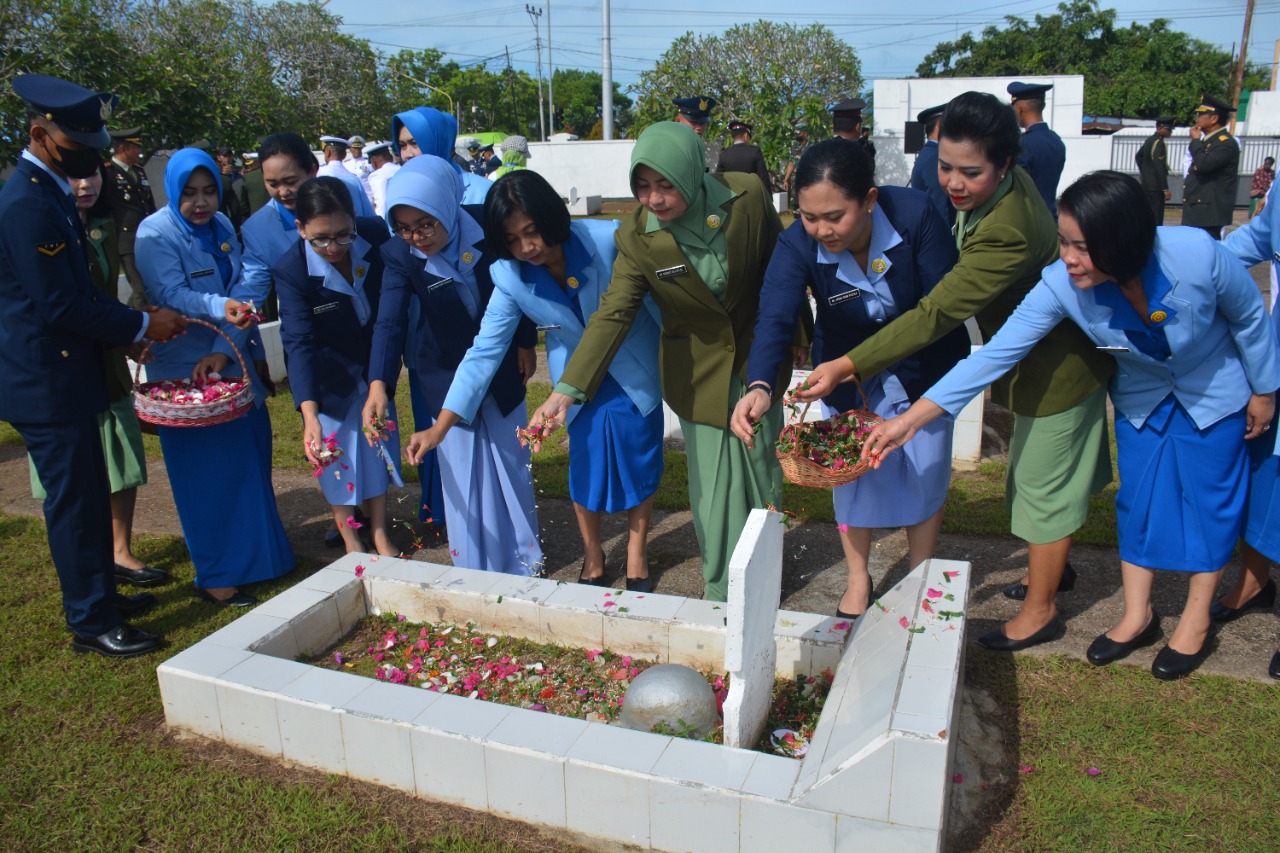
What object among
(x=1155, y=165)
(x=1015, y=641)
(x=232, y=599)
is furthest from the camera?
(x=1155, y=165)

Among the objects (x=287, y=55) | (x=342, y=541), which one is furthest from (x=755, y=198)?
(x=287, y=55)

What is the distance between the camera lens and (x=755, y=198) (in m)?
3.58

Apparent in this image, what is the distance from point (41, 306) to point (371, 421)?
4.16 ft

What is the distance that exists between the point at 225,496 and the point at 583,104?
91389 mm

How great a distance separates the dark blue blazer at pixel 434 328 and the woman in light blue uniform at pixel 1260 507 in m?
2.85

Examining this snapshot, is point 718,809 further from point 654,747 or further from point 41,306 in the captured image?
point 41,306

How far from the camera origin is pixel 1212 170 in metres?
11.3

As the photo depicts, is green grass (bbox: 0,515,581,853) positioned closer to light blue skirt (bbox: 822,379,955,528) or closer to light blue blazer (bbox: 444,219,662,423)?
light blue blazer (bbox: 444,219,662,423)

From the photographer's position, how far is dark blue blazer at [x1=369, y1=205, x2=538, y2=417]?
4039 millimetres

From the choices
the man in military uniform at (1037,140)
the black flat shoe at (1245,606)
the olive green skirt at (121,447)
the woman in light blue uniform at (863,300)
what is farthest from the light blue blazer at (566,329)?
the man in military uniform at (1037,140)

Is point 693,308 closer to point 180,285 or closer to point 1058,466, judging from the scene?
point 1058,466

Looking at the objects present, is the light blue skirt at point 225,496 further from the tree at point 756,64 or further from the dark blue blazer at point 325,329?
the tree at point 756,64

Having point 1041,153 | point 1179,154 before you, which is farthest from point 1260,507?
point 1179,154

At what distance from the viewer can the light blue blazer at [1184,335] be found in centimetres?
288
